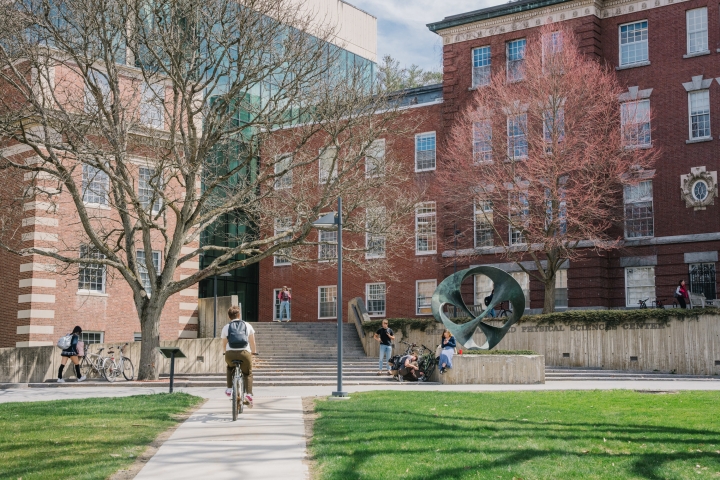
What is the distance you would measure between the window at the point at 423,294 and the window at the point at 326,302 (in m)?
5.38

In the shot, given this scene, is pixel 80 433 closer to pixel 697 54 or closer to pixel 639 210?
pixel 639 210

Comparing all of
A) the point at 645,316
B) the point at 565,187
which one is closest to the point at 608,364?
the point at 645,316

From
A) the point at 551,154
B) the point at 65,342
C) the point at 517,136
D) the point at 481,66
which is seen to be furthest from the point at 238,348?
the point at 481,66

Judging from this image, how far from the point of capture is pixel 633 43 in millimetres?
40844

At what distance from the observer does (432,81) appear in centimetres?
6806

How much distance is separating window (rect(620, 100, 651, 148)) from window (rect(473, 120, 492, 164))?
585 centimetres

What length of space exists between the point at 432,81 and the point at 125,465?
6064 cm

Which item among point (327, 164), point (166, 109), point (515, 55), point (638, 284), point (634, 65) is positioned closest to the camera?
point (166, 109)

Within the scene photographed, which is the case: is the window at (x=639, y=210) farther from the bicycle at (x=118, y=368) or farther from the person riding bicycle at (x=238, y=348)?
the person riding bicycle at (x=238, y=348)

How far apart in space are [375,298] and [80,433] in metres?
34.8

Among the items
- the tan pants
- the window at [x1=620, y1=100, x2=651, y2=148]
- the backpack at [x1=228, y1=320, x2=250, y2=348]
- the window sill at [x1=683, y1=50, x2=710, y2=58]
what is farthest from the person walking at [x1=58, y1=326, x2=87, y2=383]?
the window sill at [x1=683, y1=50, x2=710, y2=58]

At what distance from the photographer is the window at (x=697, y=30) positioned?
39.2m

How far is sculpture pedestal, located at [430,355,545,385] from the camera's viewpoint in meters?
25.4

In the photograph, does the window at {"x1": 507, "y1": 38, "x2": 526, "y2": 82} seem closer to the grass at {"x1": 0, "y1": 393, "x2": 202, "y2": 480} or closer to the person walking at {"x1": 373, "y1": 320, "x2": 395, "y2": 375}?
the person walking at {"x1": 373, "y1": 320, "x2": 395, "y2": 375}
